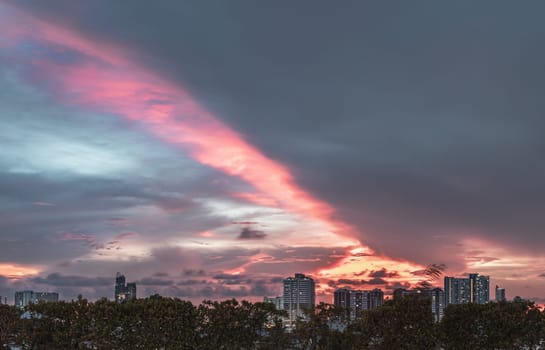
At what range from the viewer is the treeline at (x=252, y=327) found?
84.6ft

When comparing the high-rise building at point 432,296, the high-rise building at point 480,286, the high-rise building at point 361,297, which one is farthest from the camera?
the high-rise building at point 480,286

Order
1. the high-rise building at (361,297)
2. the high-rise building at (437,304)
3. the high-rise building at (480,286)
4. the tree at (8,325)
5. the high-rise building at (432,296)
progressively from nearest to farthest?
the high-rise building at (432,296), the high-rise building at (437,304), the tree at (8,325), the high-rise building at (361,297), the high-rise building at (480,286)

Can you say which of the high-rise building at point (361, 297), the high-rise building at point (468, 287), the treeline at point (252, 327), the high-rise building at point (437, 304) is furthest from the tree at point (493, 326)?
the high-rise building at point (468, 287)

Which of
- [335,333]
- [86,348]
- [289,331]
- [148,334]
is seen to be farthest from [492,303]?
[86,348]

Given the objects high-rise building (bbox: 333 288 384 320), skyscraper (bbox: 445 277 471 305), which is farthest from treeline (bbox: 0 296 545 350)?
skyscraper (bbox: 445 277 471 305)

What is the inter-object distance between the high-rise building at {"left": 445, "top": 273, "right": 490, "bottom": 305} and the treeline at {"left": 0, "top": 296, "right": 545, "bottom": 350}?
38.1 feet

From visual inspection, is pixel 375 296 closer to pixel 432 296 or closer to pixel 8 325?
pixel 432 296

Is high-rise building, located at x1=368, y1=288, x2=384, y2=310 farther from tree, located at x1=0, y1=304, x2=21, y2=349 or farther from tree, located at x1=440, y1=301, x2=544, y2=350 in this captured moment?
tree, located at x1=0, y1=304, x2=21, y2=349

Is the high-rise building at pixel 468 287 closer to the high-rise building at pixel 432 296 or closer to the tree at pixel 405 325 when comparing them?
the high-rise building at pixel 432 296

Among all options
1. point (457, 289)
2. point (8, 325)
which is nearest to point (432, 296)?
point (457, 289)

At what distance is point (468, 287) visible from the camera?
3953cm

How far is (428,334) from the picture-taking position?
25.9 metres

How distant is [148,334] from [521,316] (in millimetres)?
15124

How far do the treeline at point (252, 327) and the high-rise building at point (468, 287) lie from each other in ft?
38.1
